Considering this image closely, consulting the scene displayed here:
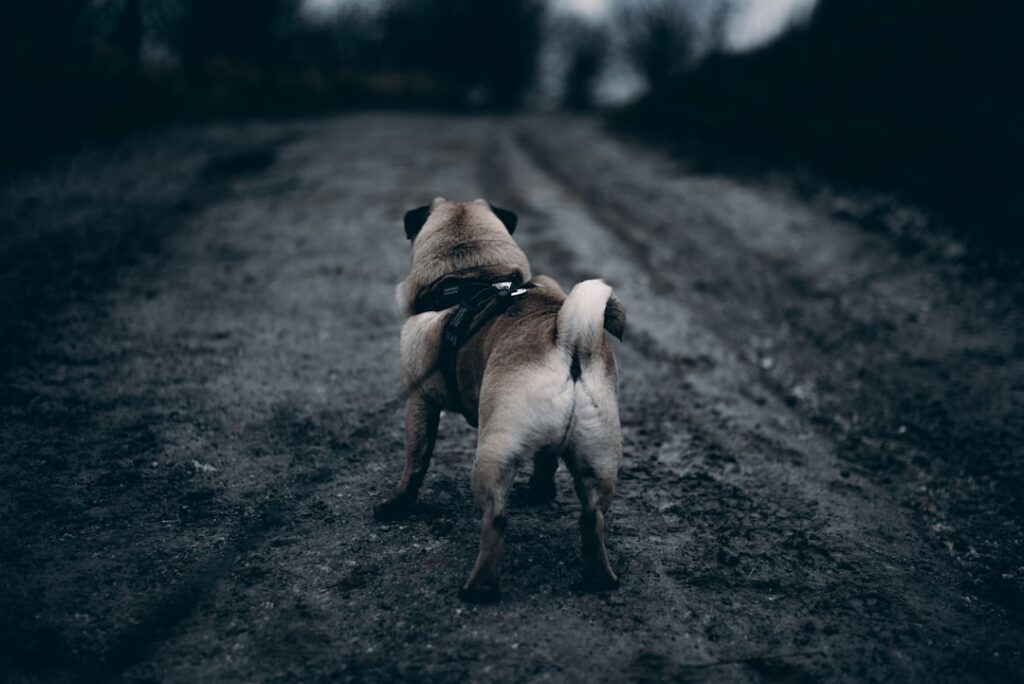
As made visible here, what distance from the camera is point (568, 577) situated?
129 inches

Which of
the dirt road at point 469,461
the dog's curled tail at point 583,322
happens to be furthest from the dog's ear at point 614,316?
the dirt road at point 469,461

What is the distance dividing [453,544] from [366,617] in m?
0.64

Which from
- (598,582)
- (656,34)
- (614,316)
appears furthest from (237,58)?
(598,582)

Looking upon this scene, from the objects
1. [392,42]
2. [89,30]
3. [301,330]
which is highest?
[392,42]

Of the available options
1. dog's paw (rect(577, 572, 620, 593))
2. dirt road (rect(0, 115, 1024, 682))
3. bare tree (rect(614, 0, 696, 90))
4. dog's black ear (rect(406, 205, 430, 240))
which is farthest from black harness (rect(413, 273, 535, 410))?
bare tree (rect(614, 0, 696, 90))

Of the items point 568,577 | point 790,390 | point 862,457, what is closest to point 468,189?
point 790,390

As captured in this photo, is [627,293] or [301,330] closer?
[301,330]

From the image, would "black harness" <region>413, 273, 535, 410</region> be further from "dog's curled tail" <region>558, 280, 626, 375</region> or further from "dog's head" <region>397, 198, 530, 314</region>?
"dog's curled tail" <region>558, 280, 626, 375</region>

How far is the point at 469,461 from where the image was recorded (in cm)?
433

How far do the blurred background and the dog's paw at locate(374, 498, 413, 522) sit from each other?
6.89 m

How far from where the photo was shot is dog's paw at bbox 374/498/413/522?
3658 millimetres

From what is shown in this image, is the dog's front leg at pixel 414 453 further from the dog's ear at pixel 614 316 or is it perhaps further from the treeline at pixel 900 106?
the treeline at pixel 900 106

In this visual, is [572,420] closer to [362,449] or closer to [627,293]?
[362,449]

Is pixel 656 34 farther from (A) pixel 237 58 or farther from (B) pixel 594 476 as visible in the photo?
(B) pixel 594 476
